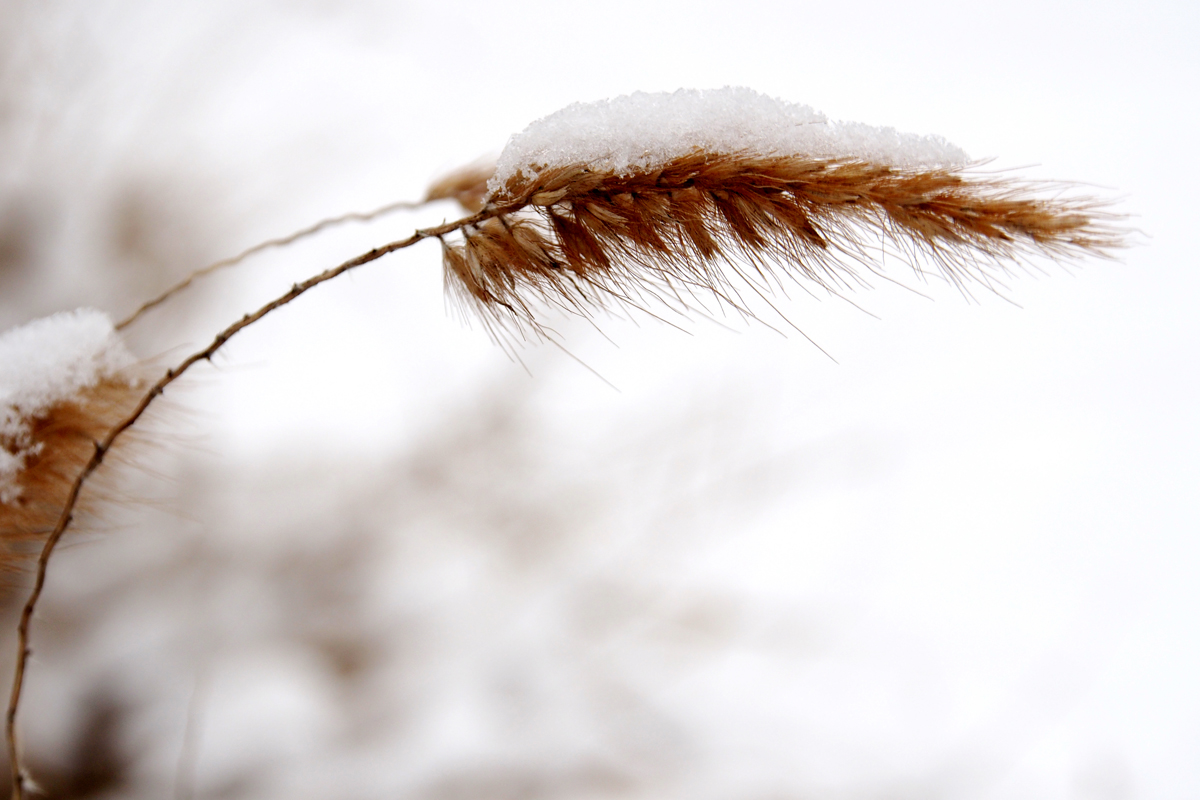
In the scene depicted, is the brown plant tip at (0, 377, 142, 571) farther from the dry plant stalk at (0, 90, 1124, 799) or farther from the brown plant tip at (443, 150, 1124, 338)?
the brown plant tip at (443, 150, 1124, 338)

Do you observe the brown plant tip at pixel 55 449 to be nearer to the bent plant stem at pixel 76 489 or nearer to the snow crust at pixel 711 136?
the bent plant stem at pixel 76 489

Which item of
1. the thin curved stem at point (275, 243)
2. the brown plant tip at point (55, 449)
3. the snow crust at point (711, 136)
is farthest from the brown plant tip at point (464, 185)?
the brown plant tip at point (55, 449)

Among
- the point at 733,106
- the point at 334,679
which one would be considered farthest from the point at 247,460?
the point at 733,106

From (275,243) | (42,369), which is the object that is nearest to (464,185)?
(275,243)

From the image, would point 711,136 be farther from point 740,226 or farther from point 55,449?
point 55,449

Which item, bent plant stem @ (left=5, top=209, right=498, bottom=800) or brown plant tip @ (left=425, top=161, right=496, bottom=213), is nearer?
bent plant stem @ (left=5, top=209, right=498, bottom=800)

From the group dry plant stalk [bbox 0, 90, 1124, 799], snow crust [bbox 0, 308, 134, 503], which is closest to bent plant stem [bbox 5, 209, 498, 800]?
dry plant stalk [bbox 0, 90, 1124, 799]
